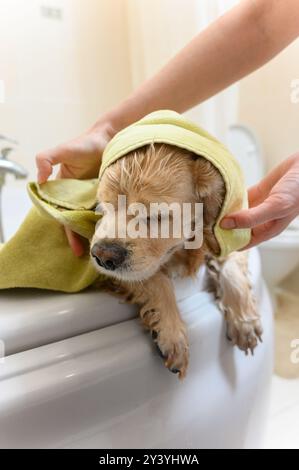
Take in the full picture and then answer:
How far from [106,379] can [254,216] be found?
25 centimetres

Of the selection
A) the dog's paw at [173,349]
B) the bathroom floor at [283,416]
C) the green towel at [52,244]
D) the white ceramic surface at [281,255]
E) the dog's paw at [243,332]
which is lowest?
the bathroom floor at [283,416]

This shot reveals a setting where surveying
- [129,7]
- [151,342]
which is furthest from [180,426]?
[129,7]

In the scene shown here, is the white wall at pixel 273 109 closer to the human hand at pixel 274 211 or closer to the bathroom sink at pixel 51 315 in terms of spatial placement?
the human hand at pixel 274 211

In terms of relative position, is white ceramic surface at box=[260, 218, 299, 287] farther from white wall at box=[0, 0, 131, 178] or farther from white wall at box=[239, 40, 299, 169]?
white wall at box=[0, 0, 131, 178]

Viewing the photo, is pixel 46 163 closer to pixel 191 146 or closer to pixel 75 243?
pixel 75 243

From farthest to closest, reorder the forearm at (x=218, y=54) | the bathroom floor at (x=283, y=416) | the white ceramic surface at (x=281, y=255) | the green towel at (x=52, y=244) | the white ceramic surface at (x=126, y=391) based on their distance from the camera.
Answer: the white ceramic surface at (x=281, y=255), the bathroom floor at (x=283, y=416), the forearm at (x=218, y=54), the green towel at (x=52, y=244), the white ceramic surface at (x=126, y=391)

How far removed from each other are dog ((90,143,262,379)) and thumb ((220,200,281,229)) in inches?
1.0

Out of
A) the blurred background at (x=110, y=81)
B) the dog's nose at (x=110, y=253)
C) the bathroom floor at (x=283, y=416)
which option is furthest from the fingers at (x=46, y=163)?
the blurred background at (x=110, y=81)

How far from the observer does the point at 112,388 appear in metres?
0.46

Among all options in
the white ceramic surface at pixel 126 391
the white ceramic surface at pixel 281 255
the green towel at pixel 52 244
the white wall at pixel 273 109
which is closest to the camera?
the white ceramic surface at pixel 126 391

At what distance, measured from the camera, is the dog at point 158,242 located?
1.42 ft

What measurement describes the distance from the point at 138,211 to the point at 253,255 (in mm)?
441

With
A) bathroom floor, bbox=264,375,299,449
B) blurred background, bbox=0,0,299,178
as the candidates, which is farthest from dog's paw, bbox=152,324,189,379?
blurred background, bbox=0,0,299,178

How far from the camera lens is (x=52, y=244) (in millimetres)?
583
